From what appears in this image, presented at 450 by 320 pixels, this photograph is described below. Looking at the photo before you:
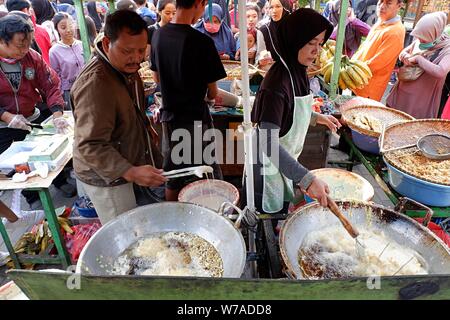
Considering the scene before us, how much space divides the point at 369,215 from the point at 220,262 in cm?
80

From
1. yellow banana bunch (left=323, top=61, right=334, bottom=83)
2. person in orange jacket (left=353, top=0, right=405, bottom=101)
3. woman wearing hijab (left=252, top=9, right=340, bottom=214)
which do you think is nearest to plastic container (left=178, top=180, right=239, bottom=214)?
woman wearing hijab (left=252, top=9, right=340, bottom=214)

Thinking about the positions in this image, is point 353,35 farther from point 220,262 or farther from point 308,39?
point 220,262

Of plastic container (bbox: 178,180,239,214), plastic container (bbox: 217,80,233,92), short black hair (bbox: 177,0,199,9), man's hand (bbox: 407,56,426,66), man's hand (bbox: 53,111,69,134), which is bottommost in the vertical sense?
plastic container (bbox: 178,180,239,214)

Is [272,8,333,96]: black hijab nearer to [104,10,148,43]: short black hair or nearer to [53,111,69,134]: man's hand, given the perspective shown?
[104,10,148,43]: short black hair

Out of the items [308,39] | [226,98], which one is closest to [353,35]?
[226,98]

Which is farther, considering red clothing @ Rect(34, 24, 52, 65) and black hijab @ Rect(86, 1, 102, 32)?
black hijab @ Rect(86, 1, 102, 32)

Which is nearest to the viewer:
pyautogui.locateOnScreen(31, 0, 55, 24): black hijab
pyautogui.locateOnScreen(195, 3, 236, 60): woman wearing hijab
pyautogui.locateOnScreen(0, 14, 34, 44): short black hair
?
pyautogui.locateOnScreen(0, 14, 34, 44): short black hair

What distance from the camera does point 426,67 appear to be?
132 inches

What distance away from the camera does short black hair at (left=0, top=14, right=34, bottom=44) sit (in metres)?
2.81

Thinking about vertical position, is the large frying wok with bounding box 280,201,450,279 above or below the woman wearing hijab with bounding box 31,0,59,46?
below

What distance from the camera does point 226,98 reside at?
3.49 metres

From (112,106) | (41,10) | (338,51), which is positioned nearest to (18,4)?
(41,10)

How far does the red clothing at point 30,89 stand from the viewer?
315cm

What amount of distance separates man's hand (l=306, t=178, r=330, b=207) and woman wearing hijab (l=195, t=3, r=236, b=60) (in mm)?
3855
